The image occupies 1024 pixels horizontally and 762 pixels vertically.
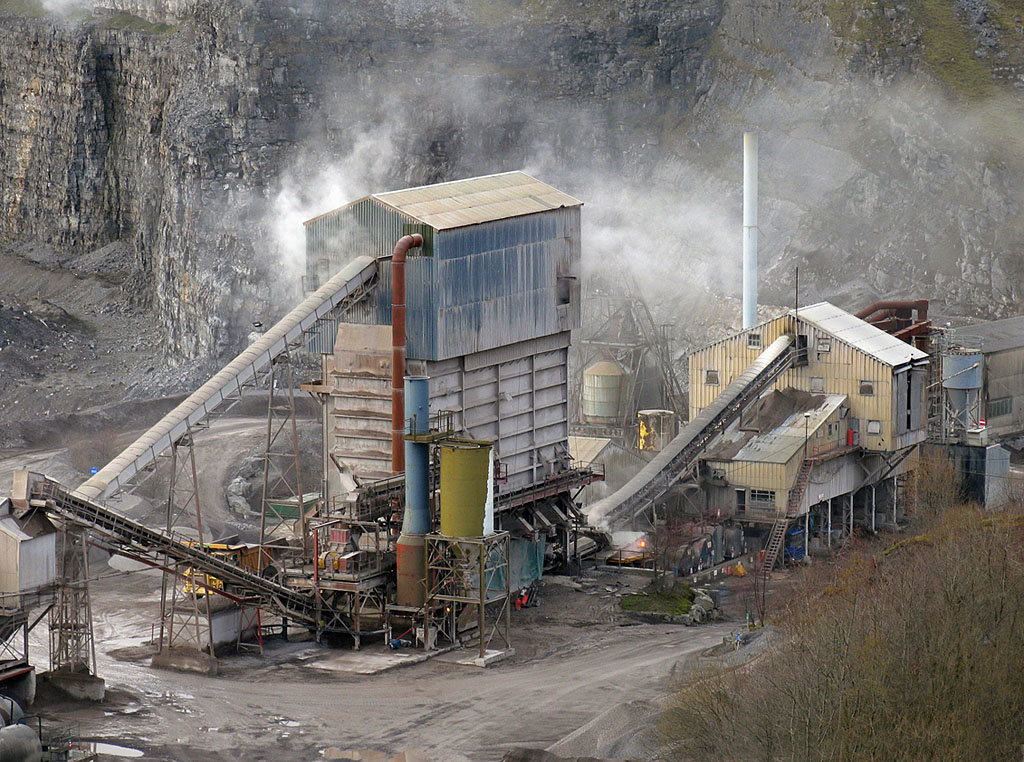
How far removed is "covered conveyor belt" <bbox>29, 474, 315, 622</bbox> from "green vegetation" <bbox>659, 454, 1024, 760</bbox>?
14.0 metres

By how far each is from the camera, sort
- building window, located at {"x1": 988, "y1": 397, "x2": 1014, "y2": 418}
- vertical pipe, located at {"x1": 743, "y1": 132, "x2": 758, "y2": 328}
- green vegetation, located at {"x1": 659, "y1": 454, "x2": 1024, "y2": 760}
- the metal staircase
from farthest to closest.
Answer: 1. vertical pipe, located at {"x1": 743, "y1": 132, "x2": 758, "y2": 328}
2. building window, located at {"x1": 988, "y1": 397, "x2": 1014, "y2": 418}
3. the metal staircase
4. green vegetation, located at {"x1": 659, "y1": 454, "x2": 1024, "y2": 760}

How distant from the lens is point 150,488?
74062 mm

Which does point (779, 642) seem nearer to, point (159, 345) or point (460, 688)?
point (460, 688)

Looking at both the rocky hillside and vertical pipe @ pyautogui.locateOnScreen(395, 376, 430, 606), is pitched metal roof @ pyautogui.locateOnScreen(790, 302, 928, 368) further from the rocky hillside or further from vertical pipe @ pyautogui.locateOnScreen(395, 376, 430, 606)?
the rocky hillside

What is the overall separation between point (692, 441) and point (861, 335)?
792cm

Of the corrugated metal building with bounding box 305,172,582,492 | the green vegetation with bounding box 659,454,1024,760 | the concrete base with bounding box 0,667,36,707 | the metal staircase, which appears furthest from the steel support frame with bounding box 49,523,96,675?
the metal staircase

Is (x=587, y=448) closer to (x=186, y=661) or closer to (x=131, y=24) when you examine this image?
(x=186, y=661)

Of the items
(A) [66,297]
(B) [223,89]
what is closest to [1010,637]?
(B) [223,89]

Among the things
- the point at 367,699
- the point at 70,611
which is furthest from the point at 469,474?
the point at 70,611

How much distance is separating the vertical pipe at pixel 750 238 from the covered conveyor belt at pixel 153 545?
30.9 meters

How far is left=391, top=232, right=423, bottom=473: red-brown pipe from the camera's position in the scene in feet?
181

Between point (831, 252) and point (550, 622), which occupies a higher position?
point (831, 252)

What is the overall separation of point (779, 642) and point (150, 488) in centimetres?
3368

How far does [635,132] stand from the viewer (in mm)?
102312
